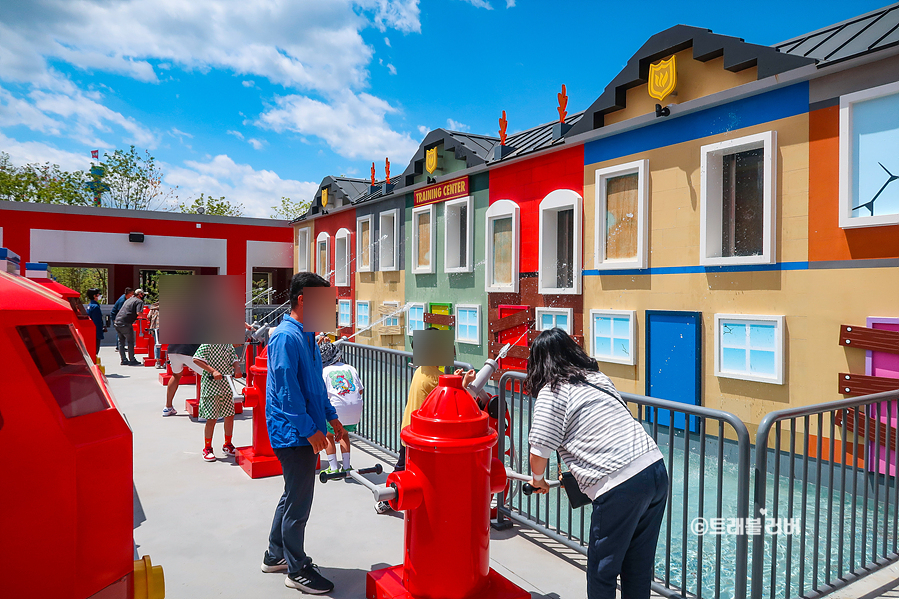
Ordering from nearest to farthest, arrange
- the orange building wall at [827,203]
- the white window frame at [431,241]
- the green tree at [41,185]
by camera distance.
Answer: the orange building wall at [827,203]
the white window frame at [431,241]
the green tree at [41,185]

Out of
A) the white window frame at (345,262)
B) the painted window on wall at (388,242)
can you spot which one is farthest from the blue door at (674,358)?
the white window frame at (345,262)

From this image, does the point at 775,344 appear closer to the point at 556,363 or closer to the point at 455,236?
the point at 556,363

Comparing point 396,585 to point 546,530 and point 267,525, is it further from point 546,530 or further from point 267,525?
point 267,525

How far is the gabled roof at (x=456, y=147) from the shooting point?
12.7 meters

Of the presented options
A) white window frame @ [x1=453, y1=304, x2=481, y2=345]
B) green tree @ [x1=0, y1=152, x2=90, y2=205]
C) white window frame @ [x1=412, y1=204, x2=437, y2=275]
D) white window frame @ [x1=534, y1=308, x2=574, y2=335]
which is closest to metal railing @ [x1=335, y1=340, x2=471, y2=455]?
white window frame @ [x1=534, y1=308, x2=574, y2=335]

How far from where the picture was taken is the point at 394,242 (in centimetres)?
1557

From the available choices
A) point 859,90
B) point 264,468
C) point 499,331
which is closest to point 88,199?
point 499,331

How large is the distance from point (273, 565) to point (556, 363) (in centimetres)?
236

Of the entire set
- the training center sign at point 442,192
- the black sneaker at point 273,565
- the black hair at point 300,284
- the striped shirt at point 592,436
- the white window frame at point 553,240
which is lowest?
the black sneaker at point 273,565

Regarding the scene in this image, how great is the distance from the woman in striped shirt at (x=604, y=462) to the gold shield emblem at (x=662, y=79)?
6872 millimetres

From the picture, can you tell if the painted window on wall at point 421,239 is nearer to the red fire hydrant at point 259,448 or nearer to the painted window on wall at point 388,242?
the painted window on wall at point 388,242

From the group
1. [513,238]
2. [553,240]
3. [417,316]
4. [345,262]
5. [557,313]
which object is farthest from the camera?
[345,262]

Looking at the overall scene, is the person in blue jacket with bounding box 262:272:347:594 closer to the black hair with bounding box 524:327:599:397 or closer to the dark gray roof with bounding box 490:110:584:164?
the black hair with bounding box 524:327:599:397

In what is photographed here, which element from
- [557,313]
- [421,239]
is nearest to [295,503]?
[557,313]
